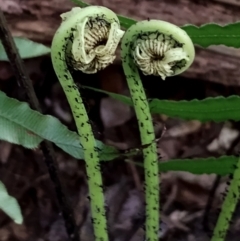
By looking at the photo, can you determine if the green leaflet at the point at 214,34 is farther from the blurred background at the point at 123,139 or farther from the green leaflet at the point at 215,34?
the blurred background at the point at 123,139

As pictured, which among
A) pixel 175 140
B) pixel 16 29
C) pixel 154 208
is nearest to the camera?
pixel 154 208

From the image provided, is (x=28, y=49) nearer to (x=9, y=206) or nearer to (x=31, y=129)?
(x=31, y=129)

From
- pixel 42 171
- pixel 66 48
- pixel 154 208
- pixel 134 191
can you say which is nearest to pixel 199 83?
pixel 134 191

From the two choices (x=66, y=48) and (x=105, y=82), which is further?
(x=105, y=82)

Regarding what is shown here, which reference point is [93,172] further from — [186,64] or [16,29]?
[16,29]

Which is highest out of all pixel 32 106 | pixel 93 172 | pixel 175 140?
pixel 175 140

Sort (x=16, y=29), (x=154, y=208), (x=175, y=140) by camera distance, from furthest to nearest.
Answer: (x=175, y=140) → (x=16, y=29) → (x=154, y=208)

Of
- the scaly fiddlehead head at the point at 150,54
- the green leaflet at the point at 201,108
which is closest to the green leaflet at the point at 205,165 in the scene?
the green leaflet at the point at 201,108

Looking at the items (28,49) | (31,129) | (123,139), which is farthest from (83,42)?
(123,139)
